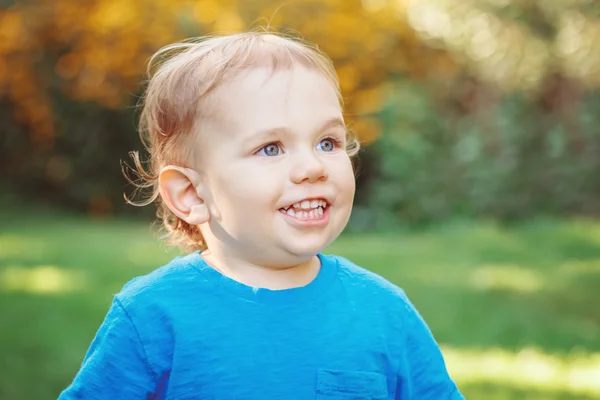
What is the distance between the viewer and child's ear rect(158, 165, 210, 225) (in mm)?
2186

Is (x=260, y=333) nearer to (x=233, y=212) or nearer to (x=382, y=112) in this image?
(x=233, y=212)

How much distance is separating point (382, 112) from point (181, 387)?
9909 mm

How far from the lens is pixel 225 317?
2.03 metres

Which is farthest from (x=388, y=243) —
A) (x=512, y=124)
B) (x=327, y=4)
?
(x=327, y=4)

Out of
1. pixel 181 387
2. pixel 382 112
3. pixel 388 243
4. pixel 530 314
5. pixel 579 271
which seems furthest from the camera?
pixel 382 112

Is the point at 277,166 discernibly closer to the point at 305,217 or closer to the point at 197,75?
the point at 305,217

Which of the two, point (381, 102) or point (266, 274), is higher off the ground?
point (381, 102)

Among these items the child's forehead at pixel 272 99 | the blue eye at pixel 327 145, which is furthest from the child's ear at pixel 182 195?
the blue eye at pixel 327 145

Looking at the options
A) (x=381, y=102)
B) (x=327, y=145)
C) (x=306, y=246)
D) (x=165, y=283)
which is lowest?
(x=165, y=283)

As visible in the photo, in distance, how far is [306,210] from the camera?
2051mm

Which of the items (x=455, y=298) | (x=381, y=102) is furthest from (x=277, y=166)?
(x=381, y=102)

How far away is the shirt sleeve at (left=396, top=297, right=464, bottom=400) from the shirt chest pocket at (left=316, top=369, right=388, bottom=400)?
0.10 meters

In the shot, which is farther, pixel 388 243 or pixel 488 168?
pixel 488 168

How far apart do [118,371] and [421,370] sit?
73cm
